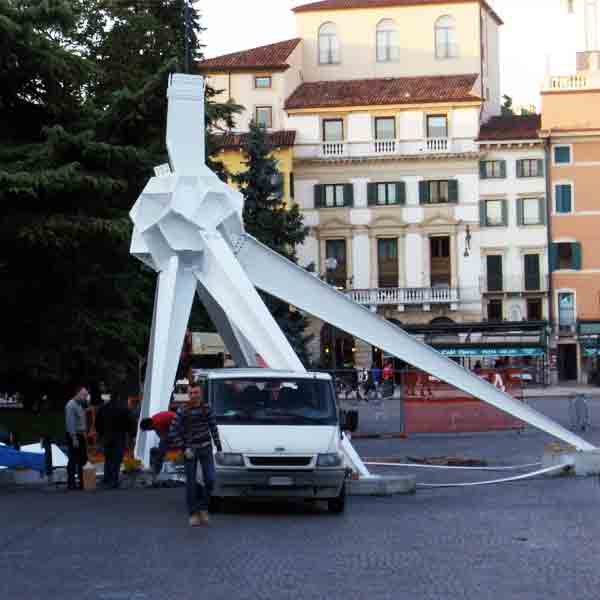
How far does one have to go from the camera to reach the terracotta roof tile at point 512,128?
90875mm

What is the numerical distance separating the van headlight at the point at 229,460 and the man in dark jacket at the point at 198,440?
2.52ft

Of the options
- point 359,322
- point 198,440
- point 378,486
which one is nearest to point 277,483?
Answer: point 198,440

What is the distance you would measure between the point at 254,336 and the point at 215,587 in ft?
43.9

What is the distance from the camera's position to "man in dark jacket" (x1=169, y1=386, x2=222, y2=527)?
19875 mm

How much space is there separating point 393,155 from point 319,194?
4.56 metres

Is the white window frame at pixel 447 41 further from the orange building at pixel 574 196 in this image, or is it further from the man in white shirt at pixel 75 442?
the man in white shirt at pixel 75 442

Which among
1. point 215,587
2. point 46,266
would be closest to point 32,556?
point 215,587

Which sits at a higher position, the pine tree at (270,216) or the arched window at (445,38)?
the arched window at (445,38)

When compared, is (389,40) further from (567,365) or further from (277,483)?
(277,483)

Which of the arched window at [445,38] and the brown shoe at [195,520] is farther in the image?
the arched window at [445,38]

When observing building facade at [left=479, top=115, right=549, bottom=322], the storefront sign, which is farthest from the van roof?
building facade at [left=479, top=115, right=549, bottom=322]

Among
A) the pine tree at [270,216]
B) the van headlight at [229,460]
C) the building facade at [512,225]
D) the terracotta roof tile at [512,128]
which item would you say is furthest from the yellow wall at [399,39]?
the van headlight at [229,460]

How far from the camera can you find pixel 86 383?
40.6 meters

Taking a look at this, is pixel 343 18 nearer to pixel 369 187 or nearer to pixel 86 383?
pixel 369 187
